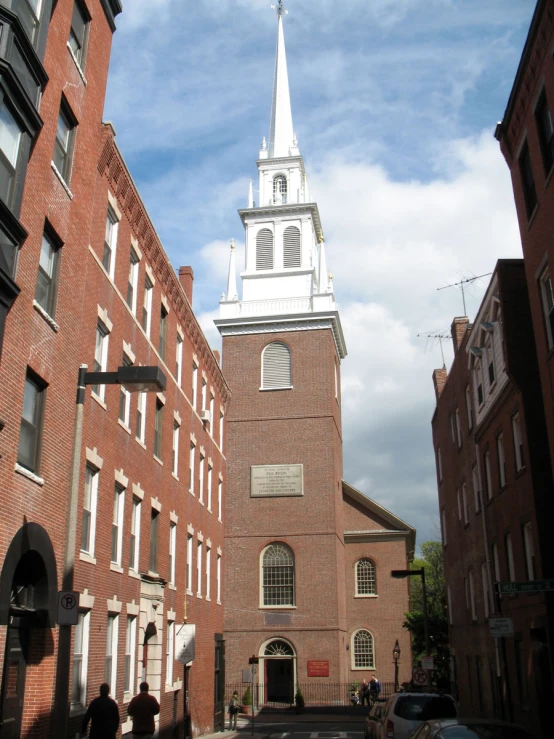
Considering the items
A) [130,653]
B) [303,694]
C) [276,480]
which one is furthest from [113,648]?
[276,480]

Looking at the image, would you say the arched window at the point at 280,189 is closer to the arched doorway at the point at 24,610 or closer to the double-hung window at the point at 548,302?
the double-hung window at the point at 548,302

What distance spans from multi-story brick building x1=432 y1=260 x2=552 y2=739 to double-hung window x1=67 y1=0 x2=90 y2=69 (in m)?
13.6

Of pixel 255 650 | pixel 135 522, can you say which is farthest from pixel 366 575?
Answer: pixel 135 522

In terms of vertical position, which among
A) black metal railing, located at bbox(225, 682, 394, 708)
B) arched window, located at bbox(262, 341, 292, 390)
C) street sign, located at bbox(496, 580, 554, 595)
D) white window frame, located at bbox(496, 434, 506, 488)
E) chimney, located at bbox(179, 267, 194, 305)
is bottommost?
black metal railing, located at bbox(225, 682, 394, 708)

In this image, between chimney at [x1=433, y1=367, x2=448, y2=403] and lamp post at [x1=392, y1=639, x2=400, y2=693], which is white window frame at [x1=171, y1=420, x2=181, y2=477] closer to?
chimney at [x1=433, y1=367, x2=448, y2=403]

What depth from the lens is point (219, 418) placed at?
34.9 metres

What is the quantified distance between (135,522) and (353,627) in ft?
99.2

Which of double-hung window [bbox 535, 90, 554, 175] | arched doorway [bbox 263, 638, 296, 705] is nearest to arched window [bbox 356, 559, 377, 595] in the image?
arched doorway [bbox 263, 638, 296, 705]

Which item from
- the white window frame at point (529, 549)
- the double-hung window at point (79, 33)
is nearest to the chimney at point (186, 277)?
the double-hung window at point (79, 33)

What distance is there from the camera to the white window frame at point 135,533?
65.8 feet

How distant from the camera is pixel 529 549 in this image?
2233 centimetres

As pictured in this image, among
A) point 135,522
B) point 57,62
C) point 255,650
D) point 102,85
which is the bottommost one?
point 255,650

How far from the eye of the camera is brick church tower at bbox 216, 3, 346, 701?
41.8 m

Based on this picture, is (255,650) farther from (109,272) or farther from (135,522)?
(109,272)
